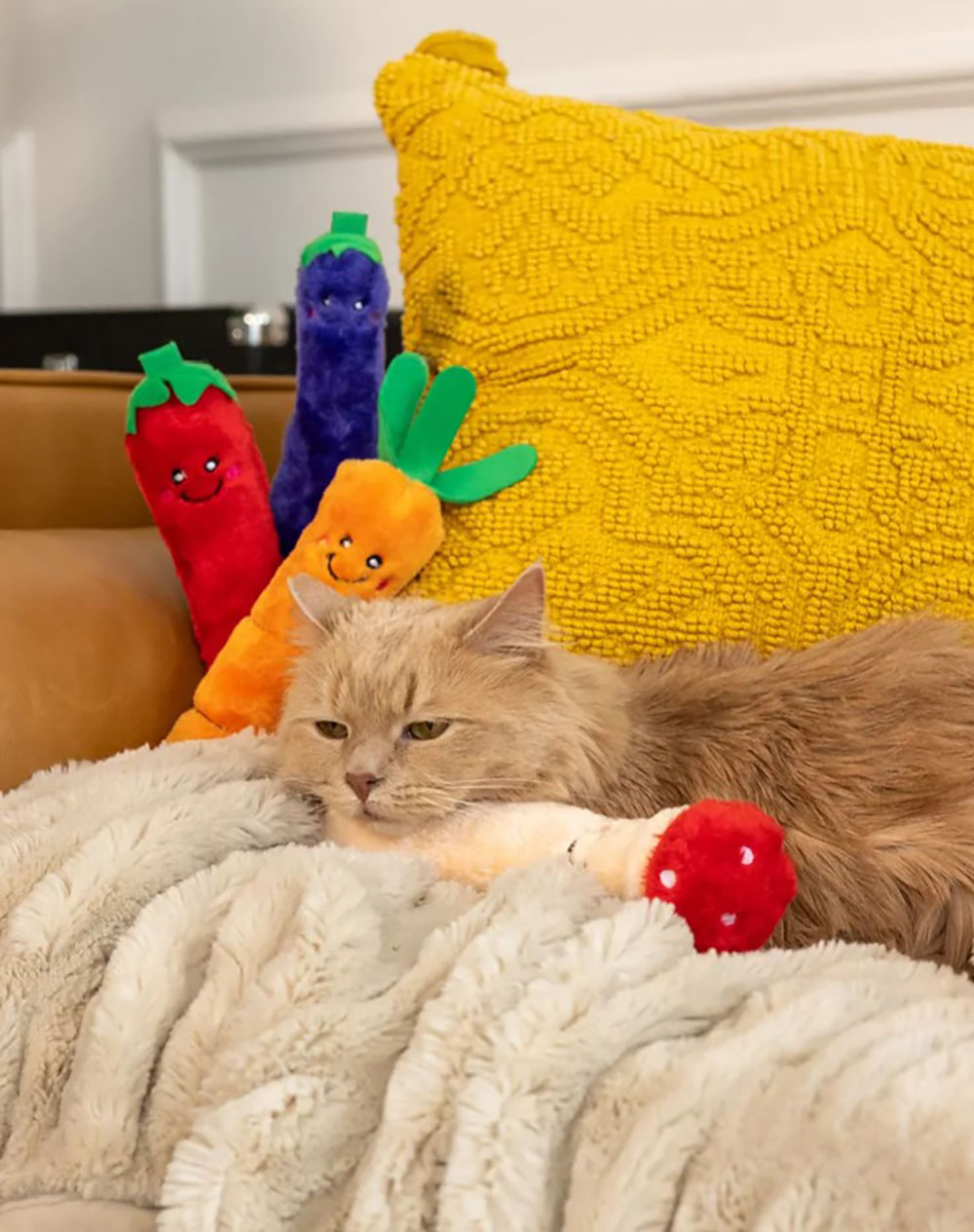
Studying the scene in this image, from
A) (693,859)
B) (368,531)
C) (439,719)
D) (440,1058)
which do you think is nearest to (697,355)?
(368,531)

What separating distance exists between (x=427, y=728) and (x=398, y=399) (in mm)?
411

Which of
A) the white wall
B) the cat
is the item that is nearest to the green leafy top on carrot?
the cat

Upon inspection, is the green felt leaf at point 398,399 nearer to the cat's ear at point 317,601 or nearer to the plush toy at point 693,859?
the cat's ear at point 317,601

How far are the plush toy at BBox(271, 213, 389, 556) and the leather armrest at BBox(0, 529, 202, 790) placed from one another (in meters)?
0.15

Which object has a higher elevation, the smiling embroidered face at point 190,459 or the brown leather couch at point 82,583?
the smiling embroidered face at point 190,459

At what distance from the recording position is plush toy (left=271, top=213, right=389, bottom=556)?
1123 mm

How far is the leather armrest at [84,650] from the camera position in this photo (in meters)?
0.98

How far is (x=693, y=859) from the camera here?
26.3 inches

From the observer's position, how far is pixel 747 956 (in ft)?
2.05

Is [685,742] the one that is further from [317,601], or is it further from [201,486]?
[201,486]

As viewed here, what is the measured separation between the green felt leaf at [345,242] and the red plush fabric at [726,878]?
27.1 inches

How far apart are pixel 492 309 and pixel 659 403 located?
19 centimetres

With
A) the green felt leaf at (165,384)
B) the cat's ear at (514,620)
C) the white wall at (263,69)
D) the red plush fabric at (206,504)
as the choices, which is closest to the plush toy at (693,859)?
the cat's ear at (514,620)

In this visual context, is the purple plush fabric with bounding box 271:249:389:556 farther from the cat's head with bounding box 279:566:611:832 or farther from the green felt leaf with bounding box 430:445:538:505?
the cat's head with bounding box 279:566:611:832
